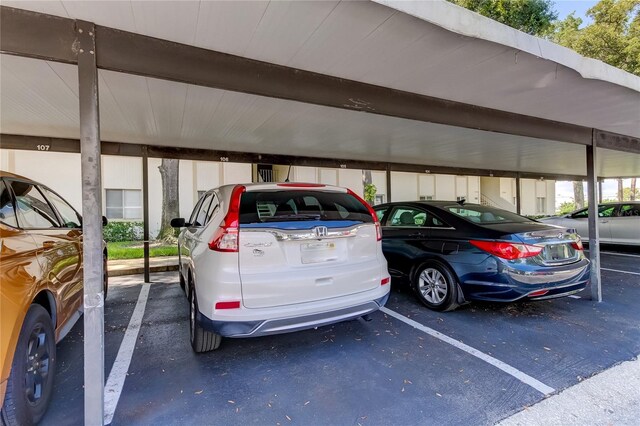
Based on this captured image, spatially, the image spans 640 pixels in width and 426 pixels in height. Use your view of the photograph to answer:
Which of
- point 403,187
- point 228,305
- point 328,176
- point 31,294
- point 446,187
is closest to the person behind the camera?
point 31,294

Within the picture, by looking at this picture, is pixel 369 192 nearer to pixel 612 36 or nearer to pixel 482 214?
pixel 612 36

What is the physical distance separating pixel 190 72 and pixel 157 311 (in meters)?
3.58

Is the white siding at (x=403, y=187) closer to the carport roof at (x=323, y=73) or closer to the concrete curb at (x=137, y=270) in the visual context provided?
the carport roof at (x=323, y=73)

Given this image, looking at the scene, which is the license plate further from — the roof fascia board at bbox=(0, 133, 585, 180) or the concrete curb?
the concrete curb

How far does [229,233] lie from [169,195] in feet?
37.2

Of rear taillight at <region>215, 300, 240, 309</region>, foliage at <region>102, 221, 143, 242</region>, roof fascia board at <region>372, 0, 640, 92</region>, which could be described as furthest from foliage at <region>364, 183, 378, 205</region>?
rear taillight at <region>215, 300, 240, 309</region>

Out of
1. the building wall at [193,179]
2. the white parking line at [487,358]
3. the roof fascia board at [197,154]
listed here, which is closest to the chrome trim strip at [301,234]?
the white parking line at [487,358]

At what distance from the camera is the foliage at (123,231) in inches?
529

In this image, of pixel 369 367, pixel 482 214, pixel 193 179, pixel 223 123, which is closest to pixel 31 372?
pixel 369 367

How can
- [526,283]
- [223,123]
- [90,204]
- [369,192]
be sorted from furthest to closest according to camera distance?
1. [369,192]
2. [223,123]
3. [526,283]
4. [90,204]

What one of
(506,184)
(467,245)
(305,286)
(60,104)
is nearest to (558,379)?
(467,245)

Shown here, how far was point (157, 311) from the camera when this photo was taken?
4742mm

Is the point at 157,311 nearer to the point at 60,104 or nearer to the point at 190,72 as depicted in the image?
the point at 60,104

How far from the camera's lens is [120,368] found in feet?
9.96
